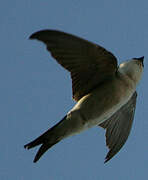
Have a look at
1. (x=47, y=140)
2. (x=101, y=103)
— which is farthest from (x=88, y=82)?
(x=47, y=140)

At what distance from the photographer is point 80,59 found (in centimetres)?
642

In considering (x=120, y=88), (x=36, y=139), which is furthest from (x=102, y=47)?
(x=36, y=139)

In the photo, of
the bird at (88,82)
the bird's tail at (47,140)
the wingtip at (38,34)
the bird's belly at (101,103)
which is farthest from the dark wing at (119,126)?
the wingtip at (38,34)

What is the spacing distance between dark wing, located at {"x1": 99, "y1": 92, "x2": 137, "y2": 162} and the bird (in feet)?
2.74

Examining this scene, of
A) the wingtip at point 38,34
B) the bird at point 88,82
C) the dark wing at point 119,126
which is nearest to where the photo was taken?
the wingtip at point 38,34

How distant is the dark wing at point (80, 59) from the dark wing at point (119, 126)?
3.13 ft

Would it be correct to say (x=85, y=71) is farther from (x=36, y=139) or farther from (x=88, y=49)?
(x=36, y=139)

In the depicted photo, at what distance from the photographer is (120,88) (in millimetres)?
6547

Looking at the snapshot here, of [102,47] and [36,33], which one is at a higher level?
[36,33]

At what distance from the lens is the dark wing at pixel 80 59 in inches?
234

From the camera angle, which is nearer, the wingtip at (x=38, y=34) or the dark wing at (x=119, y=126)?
the wingtip at (x=38, y=34)

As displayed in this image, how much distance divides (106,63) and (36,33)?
1183 millimetres

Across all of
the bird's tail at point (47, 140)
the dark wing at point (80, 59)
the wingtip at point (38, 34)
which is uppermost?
the wingtip at point (38, 34)

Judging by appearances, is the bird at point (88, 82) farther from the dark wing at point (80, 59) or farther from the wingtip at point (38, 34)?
the wingtip at point (38, 34)
